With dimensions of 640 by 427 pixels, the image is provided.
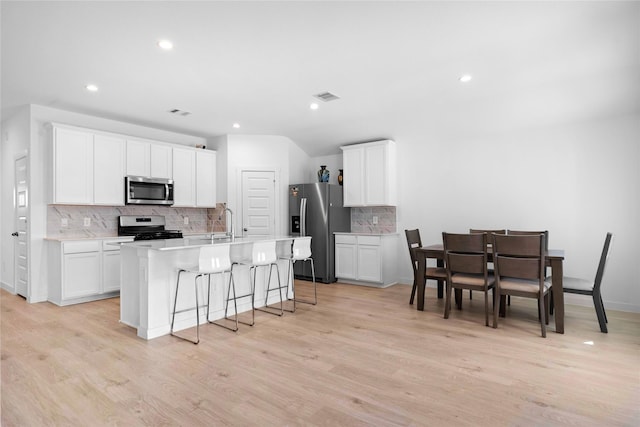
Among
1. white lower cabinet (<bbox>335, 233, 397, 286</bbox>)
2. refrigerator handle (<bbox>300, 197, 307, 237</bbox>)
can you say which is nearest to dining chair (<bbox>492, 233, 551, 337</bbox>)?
white lower cabinet (<bbox>335, 233, 397, 286</bbox>)

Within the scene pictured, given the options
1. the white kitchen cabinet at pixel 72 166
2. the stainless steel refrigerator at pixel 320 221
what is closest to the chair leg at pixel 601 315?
the stainless steel refrigerator at pixel 320 221

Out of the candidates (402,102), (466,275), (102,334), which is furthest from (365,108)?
(102,334)

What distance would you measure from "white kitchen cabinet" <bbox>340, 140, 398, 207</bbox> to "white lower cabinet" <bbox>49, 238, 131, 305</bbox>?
12.6ft

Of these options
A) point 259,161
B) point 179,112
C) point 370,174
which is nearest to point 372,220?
point 370,174

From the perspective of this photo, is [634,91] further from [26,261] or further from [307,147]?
[26,261]

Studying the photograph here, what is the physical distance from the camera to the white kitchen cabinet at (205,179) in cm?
636

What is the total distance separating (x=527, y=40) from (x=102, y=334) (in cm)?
484

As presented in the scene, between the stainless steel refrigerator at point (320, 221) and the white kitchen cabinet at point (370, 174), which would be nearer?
the white kitchen cabinet at point (370, 174)

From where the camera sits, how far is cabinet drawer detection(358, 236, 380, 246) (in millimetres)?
5758

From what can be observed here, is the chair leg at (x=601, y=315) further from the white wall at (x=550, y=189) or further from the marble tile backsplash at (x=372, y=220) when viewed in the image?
the marble tile backsplash at (x=372, y=220)

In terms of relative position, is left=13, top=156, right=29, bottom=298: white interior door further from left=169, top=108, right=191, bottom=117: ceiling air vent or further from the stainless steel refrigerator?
the stainless steel refrigerator

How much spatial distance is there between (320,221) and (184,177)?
8.16ft

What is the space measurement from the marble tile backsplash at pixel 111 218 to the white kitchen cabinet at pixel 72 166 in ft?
1.19

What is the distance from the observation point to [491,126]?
513cm
